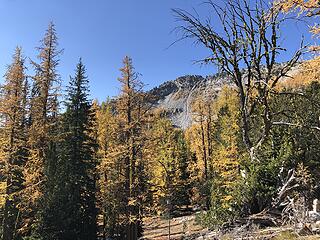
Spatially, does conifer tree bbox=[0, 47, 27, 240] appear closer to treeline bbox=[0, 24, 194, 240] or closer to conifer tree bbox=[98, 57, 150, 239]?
treeline bbox=[0, 24, 194, 240]

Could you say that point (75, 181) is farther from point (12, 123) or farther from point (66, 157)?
point (12, 123)

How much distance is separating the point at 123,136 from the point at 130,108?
2116mm

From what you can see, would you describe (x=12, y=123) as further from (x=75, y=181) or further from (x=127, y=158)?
(x=127, y=158)

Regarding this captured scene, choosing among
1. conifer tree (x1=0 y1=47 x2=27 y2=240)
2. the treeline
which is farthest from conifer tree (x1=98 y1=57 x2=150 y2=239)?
conifer tree (x1=0 y1=47 x2=27 y2=240)

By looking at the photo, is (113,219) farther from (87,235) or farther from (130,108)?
(130,108)

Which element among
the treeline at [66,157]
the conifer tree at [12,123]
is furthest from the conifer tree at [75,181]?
the conifer tree at [12,123]

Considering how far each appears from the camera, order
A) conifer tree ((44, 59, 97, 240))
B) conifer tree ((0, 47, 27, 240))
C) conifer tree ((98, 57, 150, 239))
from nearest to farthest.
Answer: conifer tree ((44, 59, 97, 240)) → conifer tree ((0, 47, 27, 240)) → conifer tree ((98, 57, 150, 239))

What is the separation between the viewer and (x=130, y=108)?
22.1 metres

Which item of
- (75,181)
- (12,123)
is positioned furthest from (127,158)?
(12,123)

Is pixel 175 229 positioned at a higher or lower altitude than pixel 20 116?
lower

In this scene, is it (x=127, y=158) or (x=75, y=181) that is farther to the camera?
(x=127, y=158)

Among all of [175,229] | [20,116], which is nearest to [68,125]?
[20,116]

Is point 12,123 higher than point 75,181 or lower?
higher

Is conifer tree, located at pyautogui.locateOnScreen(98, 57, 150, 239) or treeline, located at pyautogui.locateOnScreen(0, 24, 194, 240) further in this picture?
conifer tree, located at pyautogui.locateOnScreen(98, 57, 150, 239)
